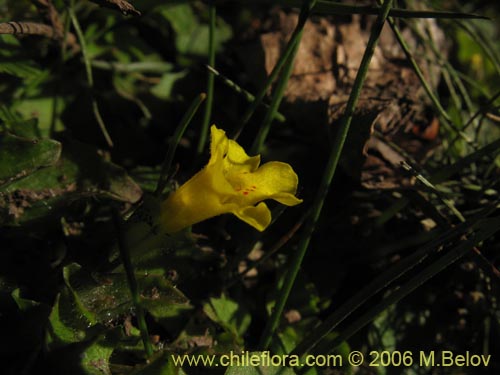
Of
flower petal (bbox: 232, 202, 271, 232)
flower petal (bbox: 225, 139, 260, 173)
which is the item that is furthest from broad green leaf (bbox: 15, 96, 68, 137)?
flower petal (bbox: 232, 202, 271, 232)

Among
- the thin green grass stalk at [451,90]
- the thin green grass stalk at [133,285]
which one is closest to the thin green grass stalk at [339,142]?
the thin green grass stalk at [133,285]

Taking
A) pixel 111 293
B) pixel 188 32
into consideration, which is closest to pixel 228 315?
pixel 111 293

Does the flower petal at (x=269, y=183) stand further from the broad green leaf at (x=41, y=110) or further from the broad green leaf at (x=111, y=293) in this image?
the broad green leaf at (x=41, y=110)

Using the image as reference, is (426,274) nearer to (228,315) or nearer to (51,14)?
(228,315)

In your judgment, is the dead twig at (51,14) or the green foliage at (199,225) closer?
the green foliage at (199,225)

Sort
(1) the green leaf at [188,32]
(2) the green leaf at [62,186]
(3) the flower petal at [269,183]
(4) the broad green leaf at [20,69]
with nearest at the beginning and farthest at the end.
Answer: (3) the flower petal at [269,183], (2) the green leaf at [62,186], (4) the broad green leaf at [20,69], (1) the green leaf at [188,32]

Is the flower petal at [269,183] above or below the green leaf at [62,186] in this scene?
above

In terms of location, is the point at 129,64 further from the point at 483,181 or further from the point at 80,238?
the point at 483,181
